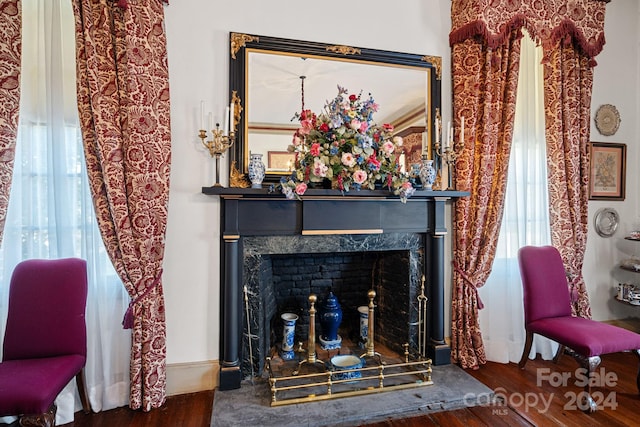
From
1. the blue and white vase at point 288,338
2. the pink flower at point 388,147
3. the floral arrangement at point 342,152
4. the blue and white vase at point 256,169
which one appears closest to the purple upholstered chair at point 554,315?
the floral arrangement at point 342,152

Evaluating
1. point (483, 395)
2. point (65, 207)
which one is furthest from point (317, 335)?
point (65, 207)

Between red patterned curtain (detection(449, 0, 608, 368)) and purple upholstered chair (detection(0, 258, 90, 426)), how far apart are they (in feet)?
8.41

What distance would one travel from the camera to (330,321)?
2637 mm

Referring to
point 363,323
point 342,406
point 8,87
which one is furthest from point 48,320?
point 363,323

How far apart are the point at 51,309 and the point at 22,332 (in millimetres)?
169

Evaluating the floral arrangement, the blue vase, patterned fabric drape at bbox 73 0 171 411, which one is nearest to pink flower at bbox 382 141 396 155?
the floral arrangement

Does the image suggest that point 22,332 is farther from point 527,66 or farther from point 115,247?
point 527,66

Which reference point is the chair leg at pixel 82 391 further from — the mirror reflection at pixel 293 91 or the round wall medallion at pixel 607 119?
the round wall medallion at pixel 607 119

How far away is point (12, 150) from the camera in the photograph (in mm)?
1891

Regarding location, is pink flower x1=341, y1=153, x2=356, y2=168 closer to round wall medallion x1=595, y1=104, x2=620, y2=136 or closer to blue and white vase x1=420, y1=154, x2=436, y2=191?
blue and white vase x1=420, y1=154, x2=436, y2=191

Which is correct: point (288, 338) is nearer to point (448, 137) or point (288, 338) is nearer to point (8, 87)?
point (448, 137)

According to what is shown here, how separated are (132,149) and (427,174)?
79.2 inches

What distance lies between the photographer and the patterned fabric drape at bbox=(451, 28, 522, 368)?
8.50 ft

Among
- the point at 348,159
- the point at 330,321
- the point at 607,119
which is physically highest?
the point at 607,119
